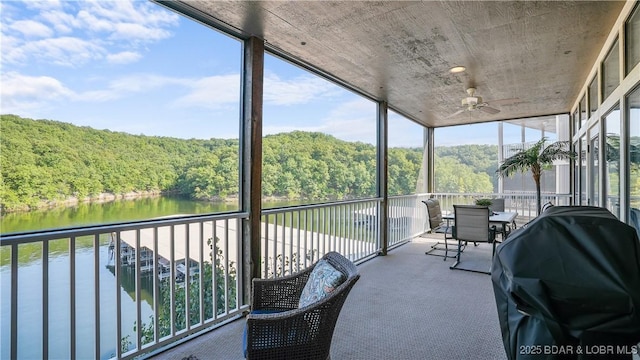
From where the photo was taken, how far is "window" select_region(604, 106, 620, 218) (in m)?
2.66

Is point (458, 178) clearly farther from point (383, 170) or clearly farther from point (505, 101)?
point (383, 170)

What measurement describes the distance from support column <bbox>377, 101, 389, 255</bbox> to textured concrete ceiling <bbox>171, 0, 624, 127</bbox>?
0.53 m

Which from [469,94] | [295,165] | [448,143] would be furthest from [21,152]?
[448,143]

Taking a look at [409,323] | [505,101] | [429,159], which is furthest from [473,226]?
[429,159]

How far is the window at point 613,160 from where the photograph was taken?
266 cm

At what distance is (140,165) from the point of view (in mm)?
2289

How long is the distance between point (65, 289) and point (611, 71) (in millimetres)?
4783

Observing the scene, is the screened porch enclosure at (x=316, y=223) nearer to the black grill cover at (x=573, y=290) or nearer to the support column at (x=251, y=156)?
the support column at (x=251, y=156)

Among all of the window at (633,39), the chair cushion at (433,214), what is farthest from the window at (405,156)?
the window at (633,39)

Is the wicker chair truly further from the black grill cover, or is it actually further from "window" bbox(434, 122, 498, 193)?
"window" bbox(434, 122, 498, 193)

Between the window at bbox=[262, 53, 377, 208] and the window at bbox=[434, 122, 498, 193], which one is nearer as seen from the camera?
the window at bbox=[262, 53, 377, 208]

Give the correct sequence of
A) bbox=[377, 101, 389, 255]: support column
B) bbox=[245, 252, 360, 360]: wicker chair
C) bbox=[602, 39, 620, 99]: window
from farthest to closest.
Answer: bbox=[377, 101, 389, 255]: support column < bbox=[602, 39, 620, 99]: window < bbox=[245, 252, 360, 360]: wicker chair

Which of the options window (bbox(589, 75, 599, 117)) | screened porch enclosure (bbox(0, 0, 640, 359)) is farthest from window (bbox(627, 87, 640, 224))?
window (bbox(589, 75, 599, 117))

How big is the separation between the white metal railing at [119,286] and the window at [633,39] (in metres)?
3.26
